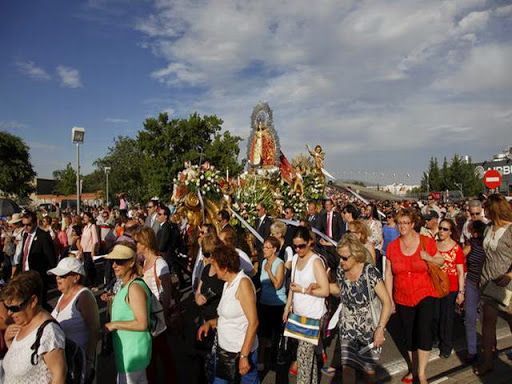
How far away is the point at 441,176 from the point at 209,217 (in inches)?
2017

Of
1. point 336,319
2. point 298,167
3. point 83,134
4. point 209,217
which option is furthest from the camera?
point 83,134

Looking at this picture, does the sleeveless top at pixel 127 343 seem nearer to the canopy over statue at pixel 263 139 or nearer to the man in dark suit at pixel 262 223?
the man in dark suit at pixel 262 223

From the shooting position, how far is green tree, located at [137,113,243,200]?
38062 millimetres

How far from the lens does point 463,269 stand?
5.47 metres

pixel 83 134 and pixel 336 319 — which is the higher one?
pixel 83 134

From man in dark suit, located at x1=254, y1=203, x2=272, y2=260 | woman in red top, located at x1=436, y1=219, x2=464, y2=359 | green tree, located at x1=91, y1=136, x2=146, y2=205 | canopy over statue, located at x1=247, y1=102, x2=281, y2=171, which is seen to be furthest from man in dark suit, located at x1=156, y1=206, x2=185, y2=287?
green tree, located at x1=91, y1=136, x2=146, y2=205

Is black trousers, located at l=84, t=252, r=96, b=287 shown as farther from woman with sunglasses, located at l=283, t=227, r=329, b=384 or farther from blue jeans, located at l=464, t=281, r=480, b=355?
blue jeans, located at l=464, t=281, r=480, b=355

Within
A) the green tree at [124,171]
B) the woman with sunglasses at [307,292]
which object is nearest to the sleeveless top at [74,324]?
the woman with sunglasses at [307,292]

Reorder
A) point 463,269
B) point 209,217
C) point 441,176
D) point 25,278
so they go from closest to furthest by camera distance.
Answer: point 25,278 < point 463,269 < point 209,217 < point 441,176

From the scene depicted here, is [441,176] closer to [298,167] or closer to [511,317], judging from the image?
[298,167]

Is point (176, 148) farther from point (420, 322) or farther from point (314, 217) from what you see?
point (420, 322)

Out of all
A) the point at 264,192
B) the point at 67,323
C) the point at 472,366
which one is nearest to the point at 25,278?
the point at 67,323

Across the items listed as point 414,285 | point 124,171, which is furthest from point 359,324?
point 124,171

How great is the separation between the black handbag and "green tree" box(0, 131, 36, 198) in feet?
156
